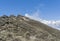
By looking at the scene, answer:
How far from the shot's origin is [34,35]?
144 ft

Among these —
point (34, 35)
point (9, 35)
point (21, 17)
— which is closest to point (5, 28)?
point (9, 35)

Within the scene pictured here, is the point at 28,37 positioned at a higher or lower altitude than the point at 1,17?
lower

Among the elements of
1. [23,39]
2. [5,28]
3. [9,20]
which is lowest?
[23,39]

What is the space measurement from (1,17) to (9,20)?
3.15 meters

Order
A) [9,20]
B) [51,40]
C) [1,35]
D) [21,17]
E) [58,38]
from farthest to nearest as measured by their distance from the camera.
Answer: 1. [21,17]
2. [9,20]
3. [58,38]
4. [51,40]
5. [1,35]

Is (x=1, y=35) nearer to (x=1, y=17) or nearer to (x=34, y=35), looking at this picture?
(x=34, y=35)

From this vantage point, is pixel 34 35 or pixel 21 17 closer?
pixel 34 35

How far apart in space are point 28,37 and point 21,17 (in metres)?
12.7

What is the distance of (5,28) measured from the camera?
4466cm

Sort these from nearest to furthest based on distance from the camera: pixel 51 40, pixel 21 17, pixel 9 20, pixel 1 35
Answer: pixel 1 35, pixel 51 40, pixel 9 20, pixel 21 17

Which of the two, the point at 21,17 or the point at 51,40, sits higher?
the point at 21,17

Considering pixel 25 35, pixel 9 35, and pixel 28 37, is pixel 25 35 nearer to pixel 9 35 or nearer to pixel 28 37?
pixel 28 37

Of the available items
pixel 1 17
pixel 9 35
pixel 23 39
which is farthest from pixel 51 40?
pixel 1 17

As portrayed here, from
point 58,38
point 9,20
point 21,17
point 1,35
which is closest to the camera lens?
point 1,35
